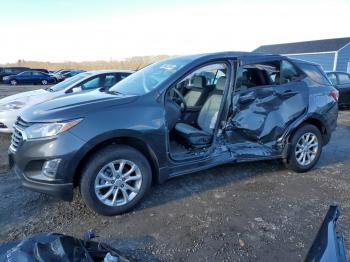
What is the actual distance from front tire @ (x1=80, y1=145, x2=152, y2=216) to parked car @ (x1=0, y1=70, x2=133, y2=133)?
2.60 metres

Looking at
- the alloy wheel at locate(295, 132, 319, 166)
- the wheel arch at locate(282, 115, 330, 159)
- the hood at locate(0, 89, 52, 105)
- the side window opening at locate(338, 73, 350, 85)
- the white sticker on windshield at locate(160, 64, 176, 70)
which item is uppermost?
the white sticker on windshield at locate(160, 64, 176, 70)

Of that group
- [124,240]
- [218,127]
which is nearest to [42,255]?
[124,240]

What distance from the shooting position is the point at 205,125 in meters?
4.45

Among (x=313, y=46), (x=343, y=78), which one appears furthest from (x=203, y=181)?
(x=313, y=46)

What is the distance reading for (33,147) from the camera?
3.09 metres

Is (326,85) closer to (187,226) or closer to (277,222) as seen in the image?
(277,222)

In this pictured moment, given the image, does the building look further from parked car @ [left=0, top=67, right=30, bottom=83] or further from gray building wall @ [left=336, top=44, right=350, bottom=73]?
parked car @ [left=0, top=67, right=30, bottom=83]

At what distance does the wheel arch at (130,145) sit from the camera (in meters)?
3.22

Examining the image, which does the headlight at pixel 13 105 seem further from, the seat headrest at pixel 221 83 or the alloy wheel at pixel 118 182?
the seat headrest at pixel 221 83

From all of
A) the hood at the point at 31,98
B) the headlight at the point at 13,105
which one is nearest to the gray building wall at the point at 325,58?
the hood at the point at 31,98

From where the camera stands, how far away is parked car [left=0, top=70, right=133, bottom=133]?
6.12m

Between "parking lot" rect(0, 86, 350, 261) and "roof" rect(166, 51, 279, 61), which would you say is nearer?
"parking lot" rect(0, 86, 350, 261)

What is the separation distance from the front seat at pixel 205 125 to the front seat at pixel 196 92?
0.32 m

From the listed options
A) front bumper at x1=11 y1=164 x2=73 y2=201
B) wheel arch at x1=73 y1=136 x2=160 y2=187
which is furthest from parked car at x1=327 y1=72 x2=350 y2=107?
front bumper at x1=11 y1=164 x2=73 y2=201
